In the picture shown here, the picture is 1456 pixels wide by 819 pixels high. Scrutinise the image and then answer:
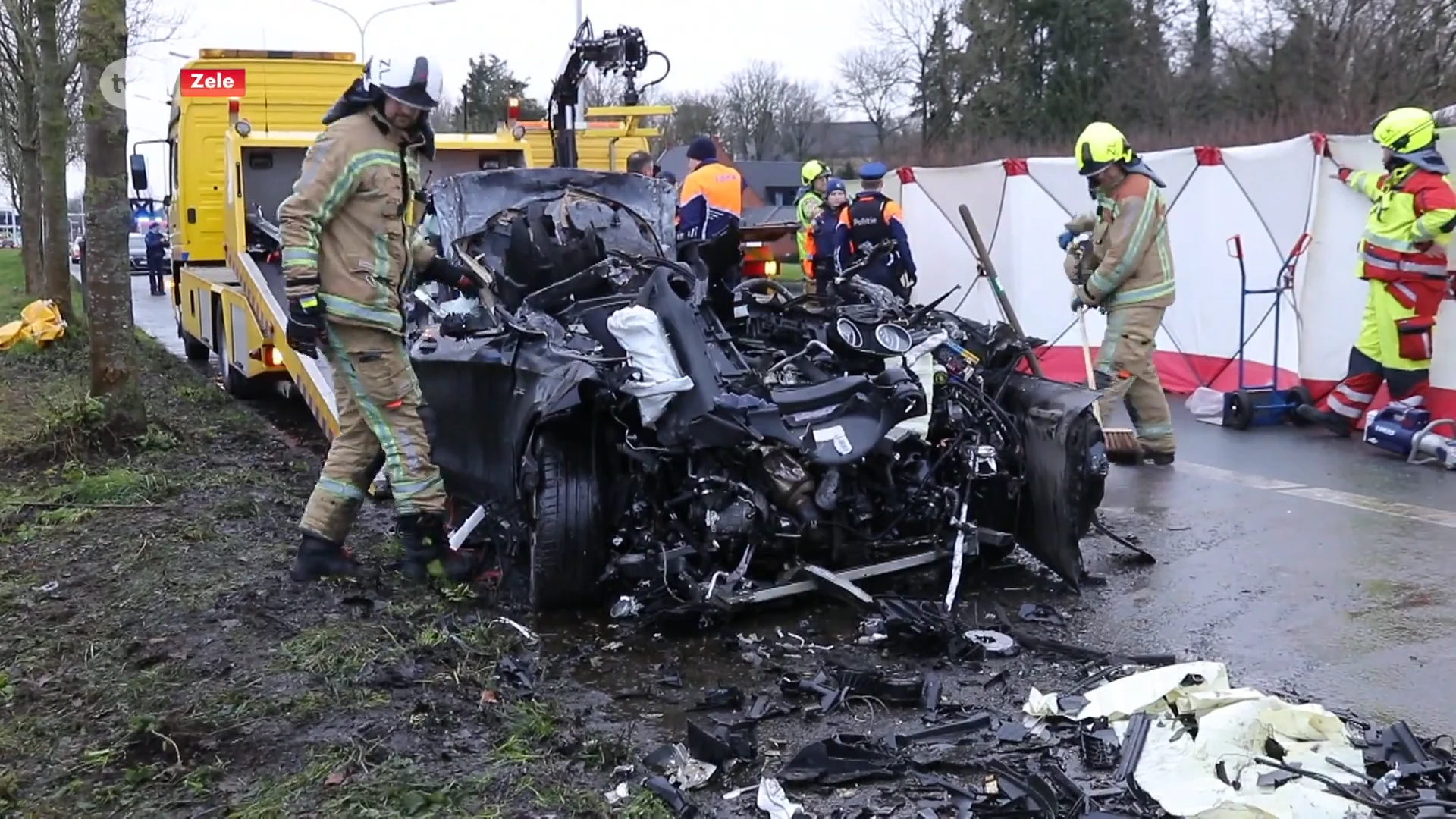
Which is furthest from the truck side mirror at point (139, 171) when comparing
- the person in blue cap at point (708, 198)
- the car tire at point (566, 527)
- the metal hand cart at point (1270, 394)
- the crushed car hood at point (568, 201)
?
the metal hand cart at point (1270, 394)

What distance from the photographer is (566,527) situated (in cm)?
494

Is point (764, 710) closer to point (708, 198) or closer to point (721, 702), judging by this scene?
point (721, 702)

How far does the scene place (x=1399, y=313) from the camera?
816 centimetres

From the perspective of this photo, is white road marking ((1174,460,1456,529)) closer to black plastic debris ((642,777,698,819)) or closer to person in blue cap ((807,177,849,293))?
black plastic debris ((642,777,698,819))

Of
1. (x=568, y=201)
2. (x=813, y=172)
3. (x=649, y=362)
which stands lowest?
(x=649, y=362)

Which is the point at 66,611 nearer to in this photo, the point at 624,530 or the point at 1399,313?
the point at 624,530

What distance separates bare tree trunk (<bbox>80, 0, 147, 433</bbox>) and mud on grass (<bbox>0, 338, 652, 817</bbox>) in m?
1.09

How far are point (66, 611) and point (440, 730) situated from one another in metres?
2.15

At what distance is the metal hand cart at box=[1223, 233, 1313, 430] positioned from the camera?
9117 millimetres

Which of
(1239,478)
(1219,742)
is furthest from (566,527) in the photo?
(1239,478)

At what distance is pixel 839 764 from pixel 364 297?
291 cm

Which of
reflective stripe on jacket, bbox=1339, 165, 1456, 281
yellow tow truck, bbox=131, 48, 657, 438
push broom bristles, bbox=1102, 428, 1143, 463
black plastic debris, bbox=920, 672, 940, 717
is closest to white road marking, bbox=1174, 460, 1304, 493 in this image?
push broom bristles, bbox=1102, 428, 1143, 463

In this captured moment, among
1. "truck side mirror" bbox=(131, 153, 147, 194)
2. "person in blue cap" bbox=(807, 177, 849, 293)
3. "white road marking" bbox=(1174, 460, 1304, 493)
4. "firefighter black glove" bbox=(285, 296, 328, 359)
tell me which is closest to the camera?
"firefighter black glove" bbox=(285, 296, 328, 359)

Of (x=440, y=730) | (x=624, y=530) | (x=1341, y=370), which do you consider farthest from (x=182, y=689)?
(x=1341, y=370)
